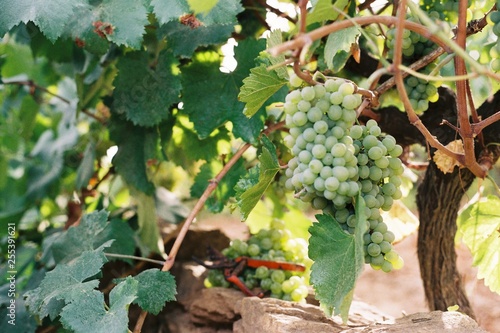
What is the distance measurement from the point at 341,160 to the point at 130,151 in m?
0.83

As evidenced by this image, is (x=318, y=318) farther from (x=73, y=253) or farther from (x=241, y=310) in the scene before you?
(x=73, y=253)

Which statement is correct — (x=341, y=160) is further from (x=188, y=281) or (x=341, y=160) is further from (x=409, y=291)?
(x=409, y=291)

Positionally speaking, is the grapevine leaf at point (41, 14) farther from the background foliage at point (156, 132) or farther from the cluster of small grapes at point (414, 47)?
the cluster of small grapes at point (414, 47)

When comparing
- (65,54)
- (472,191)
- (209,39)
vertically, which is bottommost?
(65,54)

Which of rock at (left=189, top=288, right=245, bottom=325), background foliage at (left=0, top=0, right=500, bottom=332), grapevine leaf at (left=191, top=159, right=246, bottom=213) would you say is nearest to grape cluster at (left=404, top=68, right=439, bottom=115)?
background foliage at (left=0, top=0, right=500, bottom=332)

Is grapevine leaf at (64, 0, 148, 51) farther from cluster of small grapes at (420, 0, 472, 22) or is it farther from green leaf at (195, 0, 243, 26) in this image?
cluster of small grapes at (420, 0, 472, 22)

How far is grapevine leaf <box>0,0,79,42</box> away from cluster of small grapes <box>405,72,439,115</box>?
0.68m

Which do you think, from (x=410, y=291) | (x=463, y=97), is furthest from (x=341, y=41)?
(x=410, y=291)

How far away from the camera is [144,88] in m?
1.37

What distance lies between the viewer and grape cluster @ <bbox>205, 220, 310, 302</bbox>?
48.8 inches

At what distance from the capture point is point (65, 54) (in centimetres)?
163

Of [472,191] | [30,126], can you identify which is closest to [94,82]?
[30,126]

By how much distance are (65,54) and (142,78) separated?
1.27 ft

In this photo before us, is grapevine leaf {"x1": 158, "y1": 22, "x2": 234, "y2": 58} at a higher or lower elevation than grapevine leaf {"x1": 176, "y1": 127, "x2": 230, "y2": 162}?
higher
